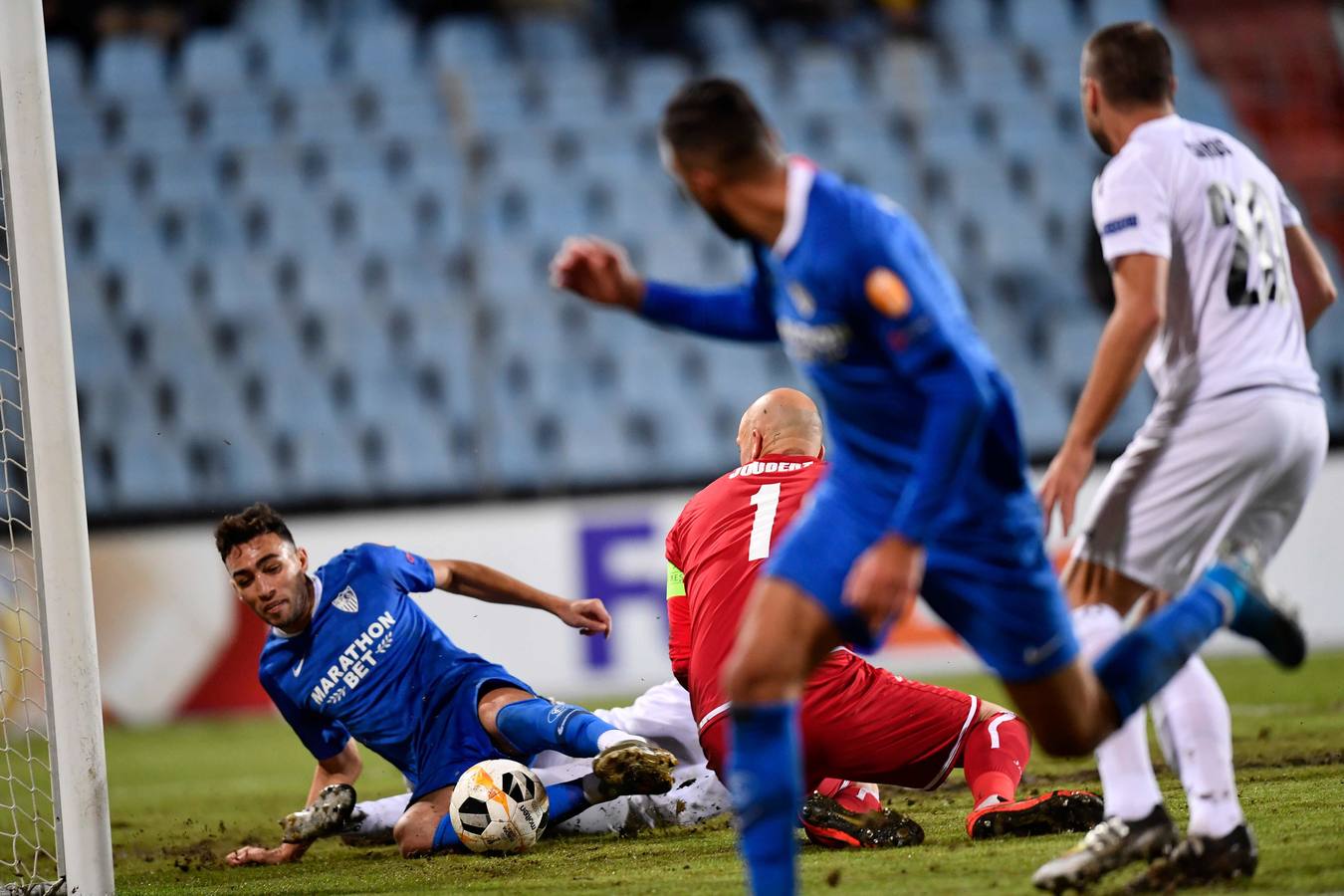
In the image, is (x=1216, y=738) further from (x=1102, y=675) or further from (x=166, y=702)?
(x=166, y=702)

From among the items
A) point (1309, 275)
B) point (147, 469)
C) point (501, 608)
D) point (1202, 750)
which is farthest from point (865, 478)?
point (147, 469)

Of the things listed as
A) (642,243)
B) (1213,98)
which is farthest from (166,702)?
(1213,98)

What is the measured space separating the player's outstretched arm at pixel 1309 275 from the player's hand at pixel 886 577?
4.98 ft

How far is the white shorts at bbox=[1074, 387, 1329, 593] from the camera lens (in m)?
3.41

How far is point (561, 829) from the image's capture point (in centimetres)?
495

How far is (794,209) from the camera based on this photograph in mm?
2928

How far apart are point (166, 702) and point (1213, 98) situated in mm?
9147

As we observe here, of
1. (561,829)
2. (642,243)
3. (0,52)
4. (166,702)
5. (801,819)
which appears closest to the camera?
(0,52)

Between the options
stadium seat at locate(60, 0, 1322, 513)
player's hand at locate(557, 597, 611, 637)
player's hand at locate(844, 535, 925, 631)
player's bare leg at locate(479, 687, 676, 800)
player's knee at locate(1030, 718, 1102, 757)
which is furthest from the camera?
stadium seat at locate(60, 0, 1322, 513)

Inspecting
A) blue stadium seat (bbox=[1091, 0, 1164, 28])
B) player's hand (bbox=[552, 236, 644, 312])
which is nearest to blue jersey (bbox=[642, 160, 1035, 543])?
player's hand (bbox=[552, 236, 644, 312])

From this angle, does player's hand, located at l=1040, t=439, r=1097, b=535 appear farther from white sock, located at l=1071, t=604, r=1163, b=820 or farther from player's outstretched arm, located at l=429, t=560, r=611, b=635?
player's outstretched arm, located at l=429, t=560, r=611, b=635

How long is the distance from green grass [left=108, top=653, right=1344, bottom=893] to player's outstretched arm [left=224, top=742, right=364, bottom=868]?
0.23ft

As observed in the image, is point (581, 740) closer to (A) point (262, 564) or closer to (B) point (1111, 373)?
(A) point (262, 564)

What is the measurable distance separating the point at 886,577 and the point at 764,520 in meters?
1.78
